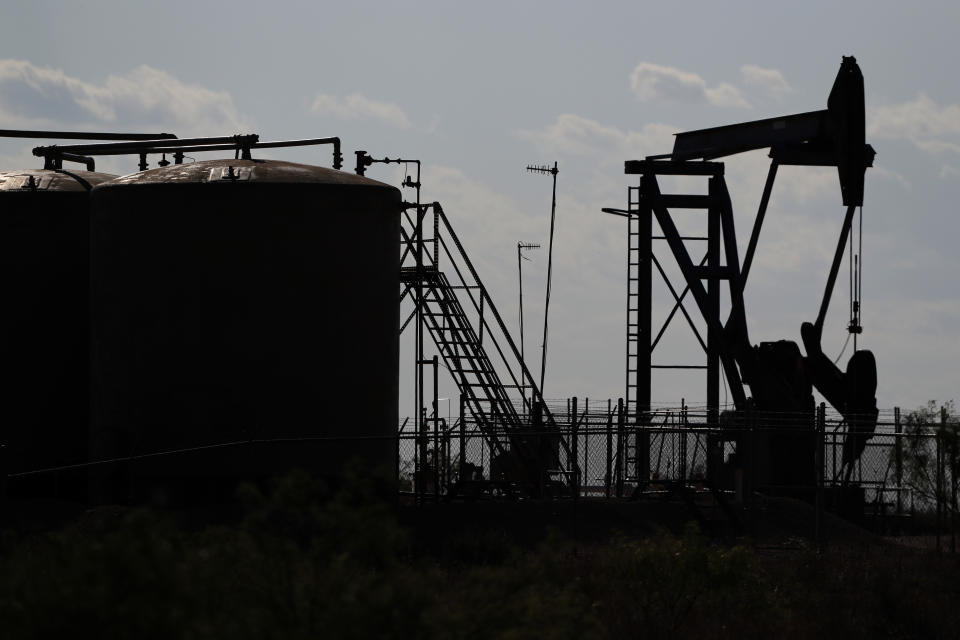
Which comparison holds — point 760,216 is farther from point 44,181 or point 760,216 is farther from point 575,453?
point 44,181

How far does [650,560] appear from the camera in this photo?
1559 centimetres

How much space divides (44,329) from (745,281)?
15.1 meters

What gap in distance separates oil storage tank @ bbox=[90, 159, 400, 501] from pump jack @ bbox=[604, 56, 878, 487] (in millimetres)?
6721

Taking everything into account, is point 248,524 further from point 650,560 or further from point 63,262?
point 63,262

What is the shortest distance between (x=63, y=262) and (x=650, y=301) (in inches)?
520

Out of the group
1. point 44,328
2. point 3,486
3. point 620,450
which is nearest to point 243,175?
point 44,328

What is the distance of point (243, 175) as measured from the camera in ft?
78.5

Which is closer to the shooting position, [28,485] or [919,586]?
[919,586]

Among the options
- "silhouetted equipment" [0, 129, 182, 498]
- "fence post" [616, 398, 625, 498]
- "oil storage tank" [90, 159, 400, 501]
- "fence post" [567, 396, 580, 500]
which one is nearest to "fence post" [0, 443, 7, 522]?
"oil storage tank" [90, 159, 400, 501]

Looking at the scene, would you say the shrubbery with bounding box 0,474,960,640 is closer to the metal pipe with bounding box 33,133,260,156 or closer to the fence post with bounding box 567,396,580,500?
the fence post with bounding box 567,396,580,500

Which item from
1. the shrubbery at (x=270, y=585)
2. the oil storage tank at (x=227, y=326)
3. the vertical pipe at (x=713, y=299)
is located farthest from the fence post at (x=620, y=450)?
the shrubbery at (x=270, y=585)

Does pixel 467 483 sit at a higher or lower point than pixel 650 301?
lower

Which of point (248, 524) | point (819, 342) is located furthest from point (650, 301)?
point (248, 524)

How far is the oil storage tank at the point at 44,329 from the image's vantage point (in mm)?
26219
